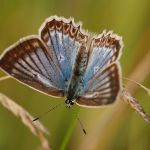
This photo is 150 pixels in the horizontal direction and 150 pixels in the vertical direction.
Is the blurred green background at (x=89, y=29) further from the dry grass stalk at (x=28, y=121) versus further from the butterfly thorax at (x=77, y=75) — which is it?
the dry grass stalk at (x=28, y=121)

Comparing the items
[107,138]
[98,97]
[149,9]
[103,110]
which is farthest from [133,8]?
[98,97]

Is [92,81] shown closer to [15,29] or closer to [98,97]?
[98,97]

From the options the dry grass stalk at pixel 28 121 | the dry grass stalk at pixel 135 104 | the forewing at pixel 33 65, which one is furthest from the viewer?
the forewing at pixel 33 65

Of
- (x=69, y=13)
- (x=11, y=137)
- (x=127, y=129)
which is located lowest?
(x=127, y=129)

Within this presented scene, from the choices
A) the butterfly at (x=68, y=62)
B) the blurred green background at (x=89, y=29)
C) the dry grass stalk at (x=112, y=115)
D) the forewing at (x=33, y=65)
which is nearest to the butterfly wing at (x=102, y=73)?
the butterfly at (x=68, y=62)

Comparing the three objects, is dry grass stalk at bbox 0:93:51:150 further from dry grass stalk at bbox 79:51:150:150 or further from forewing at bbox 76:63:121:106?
dry grass stalk at bbox 79:51:150:150

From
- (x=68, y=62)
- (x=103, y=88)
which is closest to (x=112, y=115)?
(x=68, y=62)
